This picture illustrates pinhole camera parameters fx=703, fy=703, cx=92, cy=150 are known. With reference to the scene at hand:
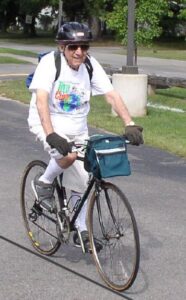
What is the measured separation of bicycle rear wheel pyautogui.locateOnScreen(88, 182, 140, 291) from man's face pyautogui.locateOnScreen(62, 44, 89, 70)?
906 millimetres

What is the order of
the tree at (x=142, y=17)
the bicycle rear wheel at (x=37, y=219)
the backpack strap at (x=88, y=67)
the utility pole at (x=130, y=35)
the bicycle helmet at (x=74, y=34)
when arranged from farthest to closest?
the tree at (x=142, y=17) → the utility pole at (x=130, y=35) → the bicycle rear wheel at (x=37, y=219) → the backpack strap at (x=88, y=67) → the bicycle helmet at (x=74, y=34)

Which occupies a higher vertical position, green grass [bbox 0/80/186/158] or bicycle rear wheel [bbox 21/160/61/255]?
bicycle rear wheel [bbox 21/160/61/255]

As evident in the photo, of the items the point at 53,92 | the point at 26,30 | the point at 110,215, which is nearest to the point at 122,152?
the point at 110,215

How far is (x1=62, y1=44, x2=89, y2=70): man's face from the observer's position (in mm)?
4930

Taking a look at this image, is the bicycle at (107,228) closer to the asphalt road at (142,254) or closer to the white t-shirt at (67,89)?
the asphalt road at (142,254)

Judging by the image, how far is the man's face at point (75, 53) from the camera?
4930mm

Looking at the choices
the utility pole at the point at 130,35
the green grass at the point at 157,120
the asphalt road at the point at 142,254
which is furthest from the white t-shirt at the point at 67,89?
the utility pole at the point at 130,35

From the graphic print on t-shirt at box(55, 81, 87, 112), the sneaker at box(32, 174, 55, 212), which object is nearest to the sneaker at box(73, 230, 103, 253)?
the sneaker at box(32, 174, 55, 212)

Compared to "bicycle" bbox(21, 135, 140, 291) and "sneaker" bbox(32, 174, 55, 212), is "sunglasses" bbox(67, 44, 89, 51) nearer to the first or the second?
"bicycle" bbox(21, 135, 140, 291)

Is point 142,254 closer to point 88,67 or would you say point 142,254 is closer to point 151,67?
point 88,67

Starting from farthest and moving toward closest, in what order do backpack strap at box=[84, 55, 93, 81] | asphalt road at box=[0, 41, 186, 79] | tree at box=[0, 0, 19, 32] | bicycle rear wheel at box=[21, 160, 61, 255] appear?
tree at box=[0, 0, 19, 32] < asphalt road at box=[0, 41, 186, 79] < bicycle rear wheel at box=[21, 160, 61, 255] < backpack strap at box=[84, 55, 93, 81]

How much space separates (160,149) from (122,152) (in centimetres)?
610

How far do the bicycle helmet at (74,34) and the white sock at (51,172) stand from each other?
885mm

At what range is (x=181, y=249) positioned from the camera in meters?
5.75
